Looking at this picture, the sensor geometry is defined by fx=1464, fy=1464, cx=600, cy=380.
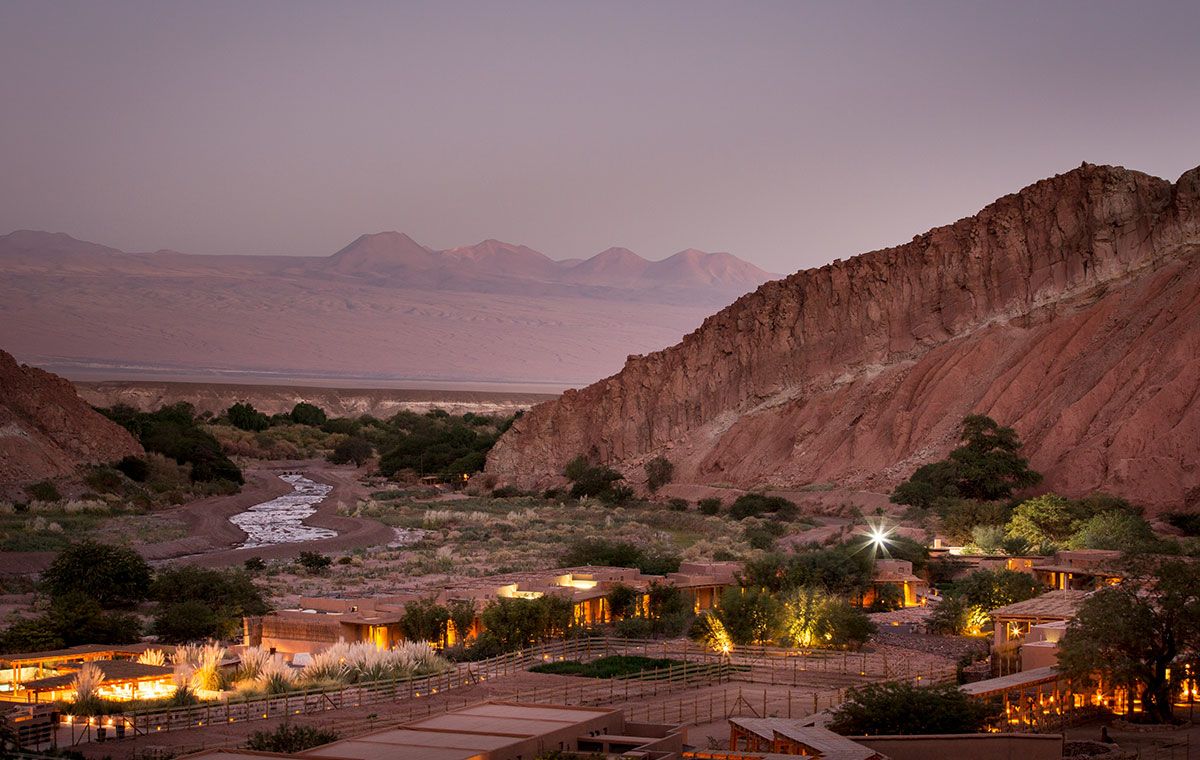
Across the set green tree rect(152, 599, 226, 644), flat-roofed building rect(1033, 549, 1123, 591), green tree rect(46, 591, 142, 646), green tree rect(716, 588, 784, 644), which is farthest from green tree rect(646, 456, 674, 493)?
green tree rect(46, 591, 142, 646)

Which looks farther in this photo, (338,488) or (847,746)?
(338,488)

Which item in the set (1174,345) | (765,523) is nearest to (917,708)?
(765,523)

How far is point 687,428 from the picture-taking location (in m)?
79.7

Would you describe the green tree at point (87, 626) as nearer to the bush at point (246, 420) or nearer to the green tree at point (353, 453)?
the green tree at point (353, 453)

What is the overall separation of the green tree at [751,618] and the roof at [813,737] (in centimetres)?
1131

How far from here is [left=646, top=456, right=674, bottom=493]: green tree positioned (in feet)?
247

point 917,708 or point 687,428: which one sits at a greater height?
point 687,428

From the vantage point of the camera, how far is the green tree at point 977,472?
55219mm

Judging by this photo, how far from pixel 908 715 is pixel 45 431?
59343mm

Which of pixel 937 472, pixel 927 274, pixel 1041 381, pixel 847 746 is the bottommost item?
pixel 847 746

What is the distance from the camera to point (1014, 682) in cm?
2323

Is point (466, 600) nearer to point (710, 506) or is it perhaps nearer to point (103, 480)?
point (710, 506)

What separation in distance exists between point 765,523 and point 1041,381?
15161 millimetres

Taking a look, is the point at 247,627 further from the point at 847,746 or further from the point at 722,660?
the point at 847,746
